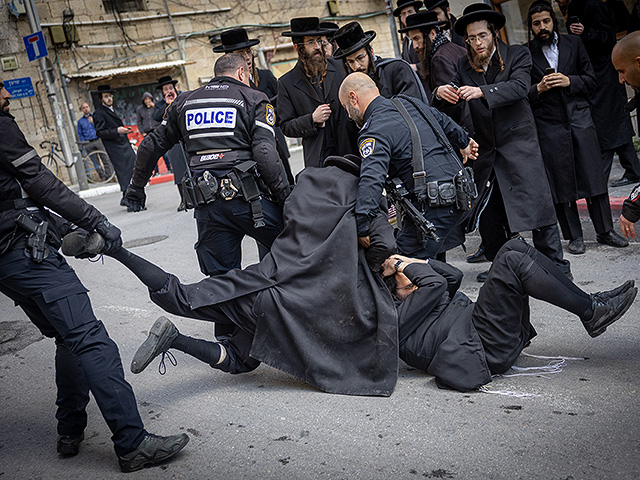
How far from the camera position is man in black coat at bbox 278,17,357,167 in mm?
5820

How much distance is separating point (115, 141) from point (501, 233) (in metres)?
9.80

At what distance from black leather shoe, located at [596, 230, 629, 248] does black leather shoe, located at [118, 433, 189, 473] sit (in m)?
4.49

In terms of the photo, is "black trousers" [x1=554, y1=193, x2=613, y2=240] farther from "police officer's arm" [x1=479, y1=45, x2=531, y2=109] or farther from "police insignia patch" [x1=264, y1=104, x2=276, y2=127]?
"police insignia patch" [x1=264, y1=104, x2=276, y2=127]

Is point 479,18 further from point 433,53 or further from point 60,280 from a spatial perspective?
point 60,280

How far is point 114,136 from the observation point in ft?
44.4

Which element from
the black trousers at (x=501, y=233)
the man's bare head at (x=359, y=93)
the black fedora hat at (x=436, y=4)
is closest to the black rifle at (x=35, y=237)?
the man's bare head at (x=359, y=93)

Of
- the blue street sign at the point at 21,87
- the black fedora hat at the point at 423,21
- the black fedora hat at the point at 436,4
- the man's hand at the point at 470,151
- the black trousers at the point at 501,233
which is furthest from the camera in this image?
the blue street sign at the point at 21,87

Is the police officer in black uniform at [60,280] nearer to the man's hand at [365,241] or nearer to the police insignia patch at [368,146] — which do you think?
the man's hand at [365,241]

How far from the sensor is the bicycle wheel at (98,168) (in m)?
19.8

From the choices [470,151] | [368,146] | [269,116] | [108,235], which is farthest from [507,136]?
[108,235]

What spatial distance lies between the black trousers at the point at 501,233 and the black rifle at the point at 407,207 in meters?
1.31

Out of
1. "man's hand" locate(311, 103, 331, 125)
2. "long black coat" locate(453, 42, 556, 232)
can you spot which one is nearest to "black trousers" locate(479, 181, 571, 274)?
"long black coat" locate(453, 42, 556, 232)

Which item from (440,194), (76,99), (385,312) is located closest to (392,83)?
(440,194)

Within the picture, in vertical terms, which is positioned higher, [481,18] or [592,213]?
[481,18]
